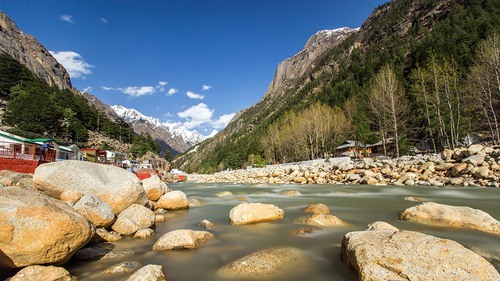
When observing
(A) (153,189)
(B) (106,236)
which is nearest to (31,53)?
(A) (153,189)

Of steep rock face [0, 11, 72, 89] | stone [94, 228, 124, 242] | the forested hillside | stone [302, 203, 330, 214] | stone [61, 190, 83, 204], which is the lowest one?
stone [302, 203, 330, 214]

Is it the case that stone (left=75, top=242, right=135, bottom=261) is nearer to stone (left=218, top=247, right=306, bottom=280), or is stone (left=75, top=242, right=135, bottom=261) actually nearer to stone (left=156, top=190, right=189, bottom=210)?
stone (left=218, top=247, right=306, bottom=280)

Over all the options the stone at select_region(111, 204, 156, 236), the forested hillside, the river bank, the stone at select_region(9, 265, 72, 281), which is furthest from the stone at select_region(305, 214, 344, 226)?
the forested hillside

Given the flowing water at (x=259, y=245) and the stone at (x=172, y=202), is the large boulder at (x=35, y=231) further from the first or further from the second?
the stone at (x=172, y=202)

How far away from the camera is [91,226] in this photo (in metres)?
4.15

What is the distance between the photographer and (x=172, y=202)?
30.9ft

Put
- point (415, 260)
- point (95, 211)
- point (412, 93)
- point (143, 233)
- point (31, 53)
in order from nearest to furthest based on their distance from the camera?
point (415, 260) → point (95, 211) → point (143, 233) → point (412, 93) → point (31, 53)

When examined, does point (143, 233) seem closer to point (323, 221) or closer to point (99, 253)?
point (99, 253)

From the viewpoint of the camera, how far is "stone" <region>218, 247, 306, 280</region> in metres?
3.66

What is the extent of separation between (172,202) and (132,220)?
3206 millimetres

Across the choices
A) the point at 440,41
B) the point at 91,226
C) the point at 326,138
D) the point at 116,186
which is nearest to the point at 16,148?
the point at 116,186

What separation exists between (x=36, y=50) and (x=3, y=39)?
47.9 metres

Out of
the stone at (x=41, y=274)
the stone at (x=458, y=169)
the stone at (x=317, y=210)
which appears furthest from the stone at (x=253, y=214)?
the stone at (x=458, y=169)

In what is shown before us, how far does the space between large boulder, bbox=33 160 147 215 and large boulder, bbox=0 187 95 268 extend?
2.78 m
